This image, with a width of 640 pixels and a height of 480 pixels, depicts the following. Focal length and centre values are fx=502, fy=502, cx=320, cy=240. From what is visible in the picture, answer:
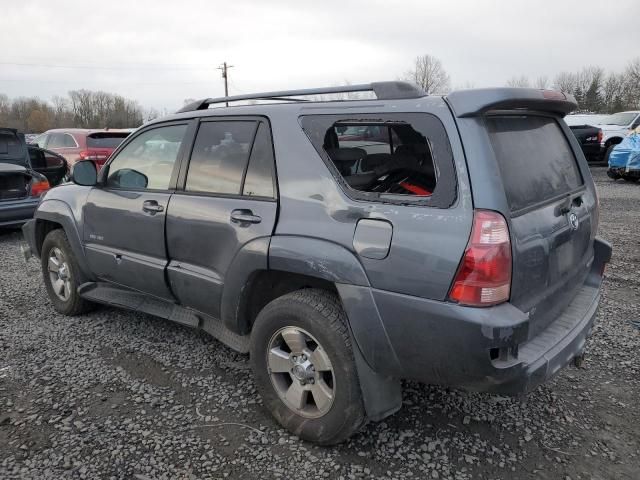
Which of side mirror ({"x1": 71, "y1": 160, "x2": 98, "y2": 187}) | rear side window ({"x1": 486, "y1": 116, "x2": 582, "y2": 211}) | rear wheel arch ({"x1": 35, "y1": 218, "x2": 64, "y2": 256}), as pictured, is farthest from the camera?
rear wheel arch ({"x1": 35, "y1": 218, "x2": 64, "y2": 256})

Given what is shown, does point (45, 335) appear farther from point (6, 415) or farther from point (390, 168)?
point (390, 168)

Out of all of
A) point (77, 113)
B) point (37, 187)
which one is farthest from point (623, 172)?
point (77, 113)

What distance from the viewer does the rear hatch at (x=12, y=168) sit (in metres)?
7.55

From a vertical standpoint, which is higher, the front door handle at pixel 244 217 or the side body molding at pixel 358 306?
the front door handle at pixel 244 217

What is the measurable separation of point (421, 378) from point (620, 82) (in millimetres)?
59023

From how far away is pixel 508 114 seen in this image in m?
2.50

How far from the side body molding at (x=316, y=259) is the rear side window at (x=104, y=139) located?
1006 centimetres

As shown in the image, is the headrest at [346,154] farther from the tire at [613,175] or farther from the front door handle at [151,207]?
the tire at [613,175]

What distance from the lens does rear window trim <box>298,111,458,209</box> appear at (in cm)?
219

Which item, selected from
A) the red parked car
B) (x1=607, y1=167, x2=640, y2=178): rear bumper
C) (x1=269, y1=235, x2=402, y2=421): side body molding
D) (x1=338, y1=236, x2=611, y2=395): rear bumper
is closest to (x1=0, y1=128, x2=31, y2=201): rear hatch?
the red parked car

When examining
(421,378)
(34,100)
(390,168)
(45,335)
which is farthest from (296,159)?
(34,100)

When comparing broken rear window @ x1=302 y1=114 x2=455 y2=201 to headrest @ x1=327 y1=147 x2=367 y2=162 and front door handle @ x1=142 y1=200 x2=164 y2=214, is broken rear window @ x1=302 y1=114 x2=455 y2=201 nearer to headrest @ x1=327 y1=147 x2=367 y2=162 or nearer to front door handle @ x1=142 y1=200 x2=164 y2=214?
headrest @ x1=327 y1=147 x2=367 y2=162

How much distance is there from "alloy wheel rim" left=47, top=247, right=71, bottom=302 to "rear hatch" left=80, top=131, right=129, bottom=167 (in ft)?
23.7

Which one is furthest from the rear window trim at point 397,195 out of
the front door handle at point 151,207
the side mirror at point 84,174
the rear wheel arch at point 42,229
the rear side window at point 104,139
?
the rear side window at point 104,139
